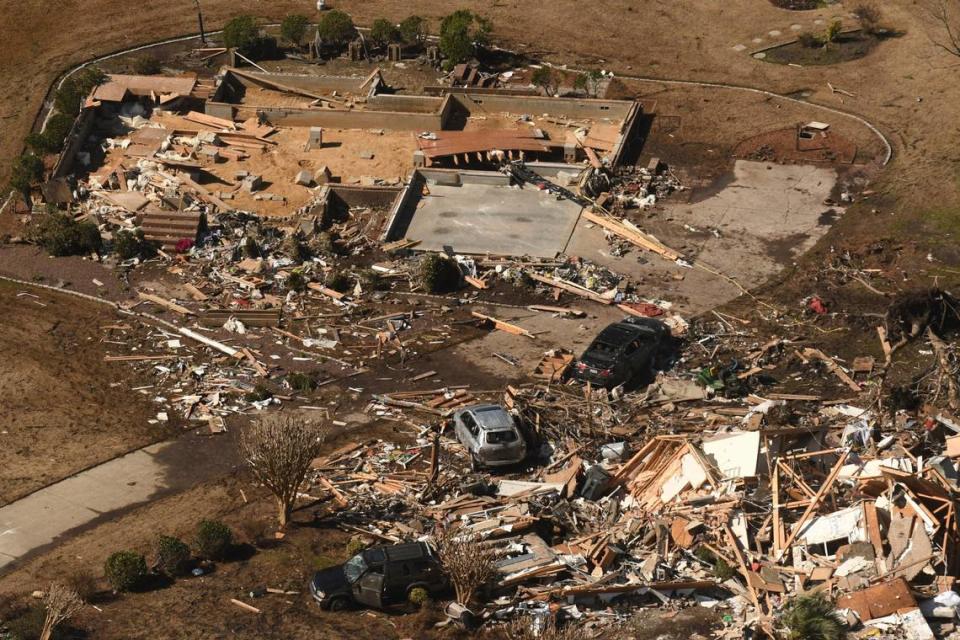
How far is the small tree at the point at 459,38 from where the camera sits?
53.1 m

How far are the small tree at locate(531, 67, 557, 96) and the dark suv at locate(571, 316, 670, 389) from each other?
64.8 ft

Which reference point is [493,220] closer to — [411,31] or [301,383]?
[301,383]

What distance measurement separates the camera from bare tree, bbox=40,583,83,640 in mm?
22203

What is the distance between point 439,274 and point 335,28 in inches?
856

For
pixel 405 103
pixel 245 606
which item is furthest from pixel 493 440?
pixel 405 103

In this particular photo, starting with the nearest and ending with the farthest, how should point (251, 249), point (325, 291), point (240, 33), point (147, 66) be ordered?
point (325, 291) → point (251, 249) → point (147, 66) → point (240, 33)

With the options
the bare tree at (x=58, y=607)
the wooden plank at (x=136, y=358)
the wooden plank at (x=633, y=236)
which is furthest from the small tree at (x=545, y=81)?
the bare tree at (x=58, y=607)

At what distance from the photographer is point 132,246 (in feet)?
133

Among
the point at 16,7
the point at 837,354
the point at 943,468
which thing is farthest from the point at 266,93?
the point at 943,468

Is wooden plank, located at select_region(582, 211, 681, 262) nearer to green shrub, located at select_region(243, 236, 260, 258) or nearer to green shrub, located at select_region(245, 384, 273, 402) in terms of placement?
green shrub, located at select_region(243, 236, 260, 258)

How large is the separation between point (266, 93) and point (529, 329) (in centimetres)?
2245

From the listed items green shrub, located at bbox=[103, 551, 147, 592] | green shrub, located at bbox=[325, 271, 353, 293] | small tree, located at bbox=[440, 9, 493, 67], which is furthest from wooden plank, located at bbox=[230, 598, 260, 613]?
small tree, located at bbox=[440, 9, 493, 67]

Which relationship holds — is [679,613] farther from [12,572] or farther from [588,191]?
[588,191]

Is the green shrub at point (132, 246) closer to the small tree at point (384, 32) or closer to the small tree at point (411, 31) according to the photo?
the small tree at point (384, 32)
